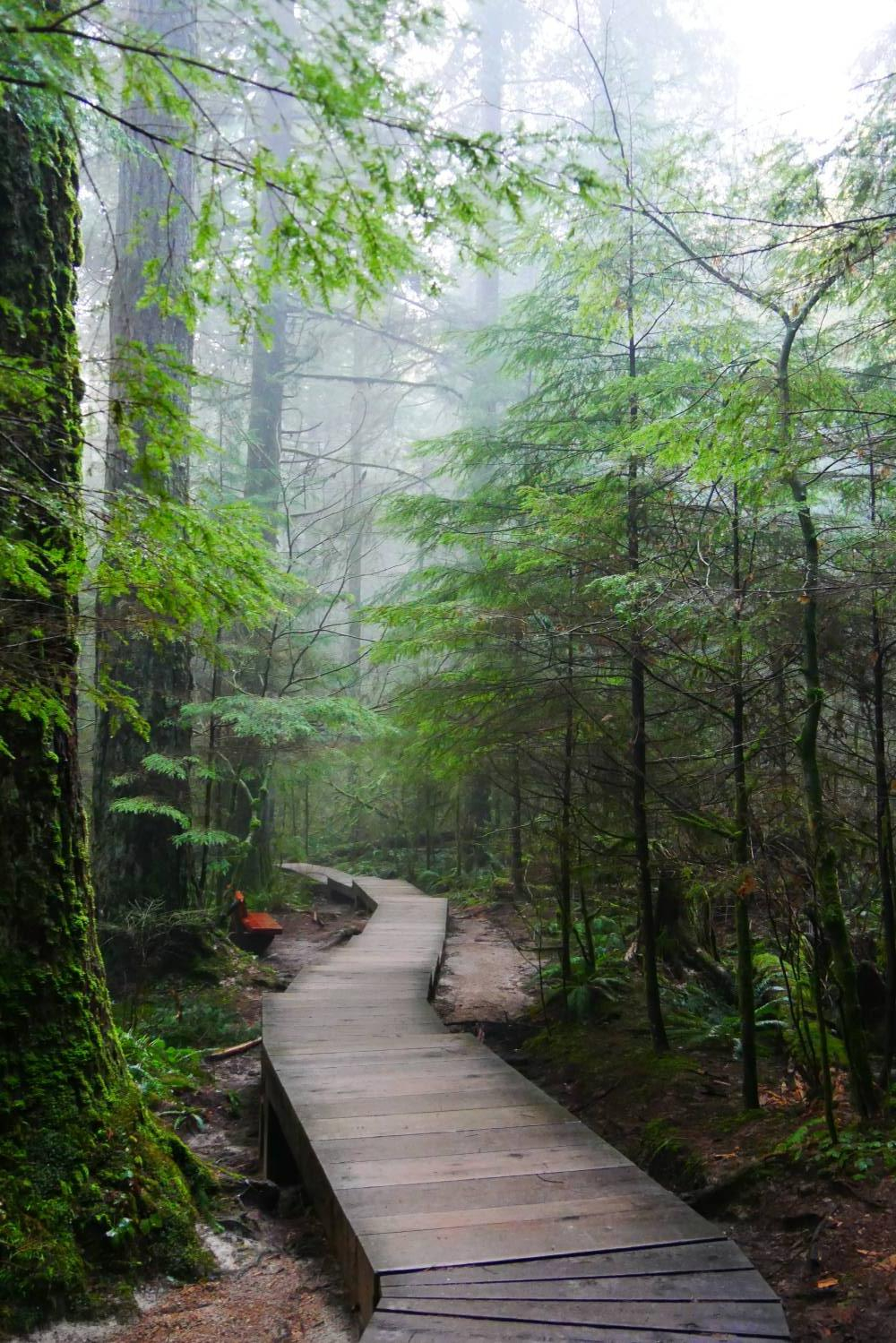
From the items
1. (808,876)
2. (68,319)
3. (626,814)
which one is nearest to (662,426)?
(808,876)

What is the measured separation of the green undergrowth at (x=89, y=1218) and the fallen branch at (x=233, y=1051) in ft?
11.2

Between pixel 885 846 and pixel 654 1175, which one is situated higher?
pixel 885 846

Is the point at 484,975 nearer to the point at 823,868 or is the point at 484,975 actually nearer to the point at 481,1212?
the point at 823,868

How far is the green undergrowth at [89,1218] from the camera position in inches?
129

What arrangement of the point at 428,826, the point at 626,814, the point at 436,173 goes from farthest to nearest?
the point at 428,826 → the point at 626,814 → the point at 436,173

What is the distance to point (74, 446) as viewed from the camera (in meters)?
3.81

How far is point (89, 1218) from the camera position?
11.6 ft

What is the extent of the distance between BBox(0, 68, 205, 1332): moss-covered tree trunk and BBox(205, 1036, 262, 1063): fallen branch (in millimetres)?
3223

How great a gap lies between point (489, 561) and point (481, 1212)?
4.64m

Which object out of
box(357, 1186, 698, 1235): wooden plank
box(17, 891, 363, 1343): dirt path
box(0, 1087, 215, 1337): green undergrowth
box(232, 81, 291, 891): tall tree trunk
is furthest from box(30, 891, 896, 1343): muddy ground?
box(232, 81, 291, 891): tall tree trunk

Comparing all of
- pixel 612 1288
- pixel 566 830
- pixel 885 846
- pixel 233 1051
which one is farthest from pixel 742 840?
pixel 233 1051

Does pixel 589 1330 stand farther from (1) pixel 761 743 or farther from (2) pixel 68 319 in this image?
(2) pixel 68 319

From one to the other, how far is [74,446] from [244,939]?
841cm

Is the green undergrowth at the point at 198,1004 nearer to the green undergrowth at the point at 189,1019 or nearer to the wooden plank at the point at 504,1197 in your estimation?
the green undergrowth at the point at 189,1019
